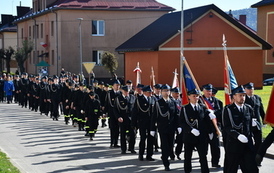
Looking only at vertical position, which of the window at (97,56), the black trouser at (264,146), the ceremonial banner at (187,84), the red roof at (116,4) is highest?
the red roof at (116,4)

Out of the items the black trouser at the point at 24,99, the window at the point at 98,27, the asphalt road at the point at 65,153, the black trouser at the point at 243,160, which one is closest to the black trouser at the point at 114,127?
the asphalt road at the point at 65,153

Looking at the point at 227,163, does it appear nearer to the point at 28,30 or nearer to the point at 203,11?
the point at 203,11

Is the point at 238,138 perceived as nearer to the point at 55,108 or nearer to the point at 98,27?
the point at 55,108

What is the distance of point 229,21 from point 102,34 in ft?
57.9

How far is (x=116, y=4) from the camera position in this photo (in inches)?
2191

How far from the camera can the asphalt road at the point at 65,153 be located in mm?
12422

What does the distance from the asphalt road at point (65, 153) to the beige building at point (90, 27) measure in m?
32.3

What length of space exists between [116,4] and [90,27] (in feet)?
11.9

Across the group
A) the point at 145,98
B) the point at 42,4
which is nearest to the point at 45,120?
the point at 145,98

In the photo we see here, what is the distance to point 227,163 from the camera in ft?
34.0

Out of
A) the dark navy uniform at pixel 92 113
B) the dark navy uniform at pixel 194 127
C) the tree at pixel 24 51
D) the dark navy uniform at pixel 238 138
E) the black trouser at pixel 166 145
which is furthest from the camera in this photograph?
the tree at pixel 24 51

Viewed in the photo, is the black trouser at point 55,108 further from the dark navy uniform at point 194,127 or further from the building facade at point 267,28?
the building facade at point 267,28

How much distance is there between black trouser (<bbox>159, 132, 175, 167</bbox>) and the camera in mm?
12094

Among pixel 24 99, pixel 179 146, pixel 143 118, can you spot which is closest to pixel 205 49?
pixel 24 99
